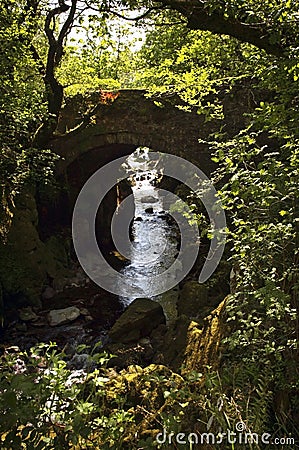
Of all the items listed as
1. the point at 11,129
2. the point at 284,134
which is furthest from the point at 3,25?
the point at 284,134

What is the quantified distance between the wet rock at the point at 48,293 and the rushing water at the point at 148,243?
54.2 inches

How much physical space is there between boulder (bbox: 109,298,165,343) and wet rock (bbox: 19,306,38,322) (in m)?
1.65

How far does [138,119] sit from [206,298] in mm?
4229

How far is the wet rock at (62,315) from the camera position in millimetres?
7258

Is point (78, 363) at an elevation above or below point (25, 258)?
below

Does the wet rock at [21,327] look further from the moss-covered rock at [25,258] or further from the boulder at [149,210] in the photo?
the boulder at [149,210]

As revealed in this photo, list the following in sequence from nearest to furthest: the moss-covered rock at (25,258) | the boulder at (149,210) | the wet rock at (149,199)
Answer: the moss-covered rock at (25,258)
the boulder at (149,210)
the wet rock at (149,199)

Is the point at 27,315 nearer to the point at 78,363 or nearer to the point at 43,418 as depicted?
→ the point at 78,363

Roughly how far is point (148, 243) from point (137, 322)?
5.79 metres

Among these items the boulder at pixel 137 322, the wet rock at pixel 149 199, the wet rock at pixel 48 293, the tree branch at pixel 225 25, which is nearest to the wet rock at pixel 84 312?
the wet rock at pixel 48 293

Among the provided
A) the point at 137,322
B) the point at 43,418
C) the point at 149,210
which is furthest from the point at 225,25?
the point at 149,210

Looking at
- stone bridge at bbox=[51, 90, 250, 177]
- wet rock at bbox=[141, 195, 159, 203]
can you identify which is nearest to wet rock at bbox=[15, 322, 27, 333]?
stone bridge at bbox=[51, 90, 250, 177]

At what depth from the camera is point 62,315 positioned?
7441mm

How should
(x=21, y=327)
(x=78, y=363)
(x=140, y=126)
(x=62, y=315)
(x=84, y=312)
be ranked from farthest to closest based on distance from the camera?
1. (x=140, y=126)
2. (x=84, y=312)
3. (x=62, y=315)
4. (x=21, y=327)
5. (x=78, y=363)
